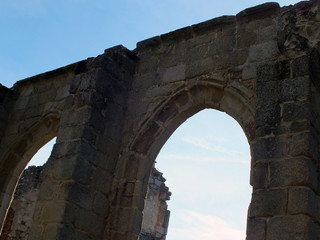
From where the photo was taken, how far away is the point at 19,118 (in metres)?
8.31

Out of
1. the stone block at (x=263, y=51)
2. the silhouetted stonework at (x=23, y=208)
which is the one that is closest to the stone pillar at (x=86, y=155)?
the stone block at (x=263, y=51)

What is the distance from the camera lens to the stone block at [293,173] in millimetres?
3879

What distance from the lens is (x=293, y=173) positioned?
3.93m

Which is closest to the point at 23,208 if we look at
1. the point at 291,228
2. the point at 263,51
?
the point at 263,51

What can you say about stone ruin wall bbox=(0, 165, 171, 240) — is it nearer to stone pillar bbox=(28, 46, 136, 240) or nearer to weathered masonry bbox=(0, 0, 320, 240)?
weathered masonry bbox=(0, 0, 320, 240)

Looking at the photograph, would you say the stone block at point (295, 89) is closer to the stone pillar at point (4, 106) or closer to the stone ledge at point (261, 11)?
the stone ledge at point (261, 11)

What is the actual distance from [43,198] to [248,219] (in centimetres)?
265

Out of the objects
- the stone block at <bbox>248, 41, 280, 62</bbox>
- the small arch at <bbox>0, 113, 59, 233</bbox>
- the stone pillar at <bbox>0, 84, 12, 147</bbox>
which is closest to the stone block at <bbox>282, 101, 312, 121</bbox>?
the stone block at <bbox>248, 41, 280, 62</bbox>

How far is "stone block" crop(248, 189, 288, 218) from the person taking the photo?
385 cm

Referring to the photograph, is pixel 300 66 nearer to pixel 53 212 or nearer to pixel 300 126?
pixel 300 126

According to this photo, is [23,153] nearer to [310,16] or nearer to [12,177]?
[12,177]

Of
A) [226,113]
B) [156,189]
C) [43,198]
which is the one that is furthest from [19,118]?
[156,189]

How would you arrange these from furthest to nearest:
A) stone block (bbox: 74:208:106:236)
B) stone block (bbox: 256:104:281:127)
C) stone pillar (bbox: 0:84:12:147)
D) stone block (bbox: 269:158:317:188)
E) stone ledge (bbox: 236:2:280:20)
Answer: stone pillar (bbox: 0:84:12:147) < stone ledge (bbox: 236:2:280:20) < stone block (bbox: 74:208:106:236) < stone block (bbox: 256:104:281:127) < stone block (bbox: 269:158:317:188)

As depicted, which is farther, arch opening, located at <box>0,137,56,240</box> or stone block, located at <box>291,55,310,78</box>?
arch opening, located at <box>0,137,56,240</box>
